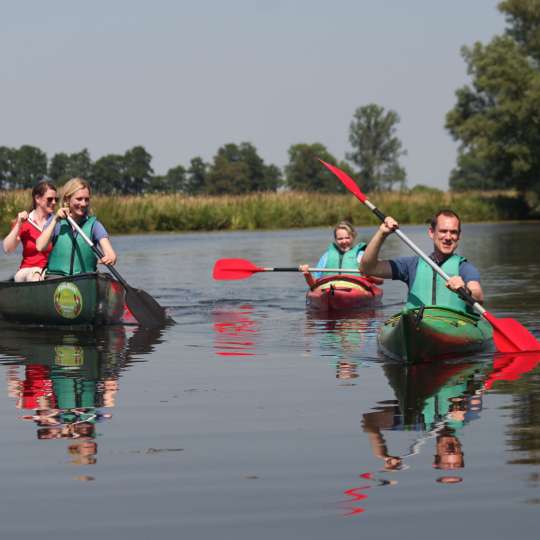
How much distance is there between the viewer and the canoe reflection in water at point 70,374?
6.46 m

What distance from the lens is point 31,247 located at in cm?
1266

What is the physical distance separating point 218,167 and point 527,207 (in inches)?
3015

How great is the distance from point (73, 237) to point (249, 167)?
407 ft

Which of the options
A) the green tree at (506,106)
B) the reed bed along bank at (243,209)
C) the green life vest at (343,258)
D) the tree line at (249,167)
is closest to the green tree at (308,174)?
the tree line at (249,167)

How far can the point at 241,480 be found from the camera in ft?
17.0

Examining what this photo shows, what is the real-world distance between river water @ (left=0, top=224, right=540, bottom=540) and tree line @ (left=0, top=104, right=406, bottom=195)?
121689 millimetres

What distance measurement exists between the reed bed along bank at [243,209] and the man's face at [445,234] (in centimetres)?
2878

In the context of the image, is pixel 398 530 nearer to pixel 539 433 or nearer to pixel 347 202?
pixel 539 433

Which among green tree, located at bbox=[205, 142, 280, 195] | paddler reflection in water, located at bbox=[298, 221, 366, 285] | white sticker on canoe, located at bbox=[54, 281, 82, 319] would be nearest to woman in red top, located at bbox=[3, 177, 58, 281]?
white sticker on canoe, located at bbox=[54, 281, 82, 319]

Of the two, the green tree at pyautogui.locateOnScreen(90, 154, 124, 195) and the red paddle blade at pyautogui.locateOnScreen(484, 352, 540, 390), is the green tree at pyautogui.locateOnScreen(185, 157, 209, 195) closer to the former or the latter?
the green tree at pyautogui.locateOnScreen(90, 154, 124, 195)

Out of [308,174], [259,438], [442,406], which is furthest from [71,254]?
[308,174]

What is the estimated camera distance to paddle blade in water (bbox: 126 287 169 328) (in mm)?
12711

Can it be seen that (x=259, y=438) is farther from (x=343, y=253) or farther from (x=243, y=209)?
(x=243, y=209)

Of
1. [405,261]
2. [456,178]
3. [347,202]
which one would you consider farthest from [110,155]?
[405,261]
